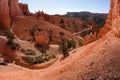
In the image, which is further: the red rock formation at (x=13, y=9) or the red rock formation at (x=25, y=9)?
the red rock formation at (x=25, y=9)

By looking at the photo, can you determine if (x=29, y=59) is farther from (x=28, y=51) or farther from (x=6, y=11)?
(x=6, y=11)

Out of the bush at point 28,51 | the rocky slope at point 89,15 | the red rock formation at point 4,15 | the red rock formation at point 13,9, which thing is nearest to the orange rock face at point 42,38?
the bush at point 28,51

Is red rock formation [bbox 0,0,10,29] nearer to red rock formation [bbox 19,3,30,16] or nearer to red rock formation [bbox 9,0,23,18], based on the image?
red rock formation [bbox 9,0,23,18]

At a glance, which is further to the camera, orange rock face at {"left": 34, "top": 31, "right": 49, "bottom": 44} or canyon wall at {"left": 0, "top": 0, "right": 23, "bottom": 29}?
canyon wall at {"left": 0, "top": 0, "right": 23, "bottom": 29}

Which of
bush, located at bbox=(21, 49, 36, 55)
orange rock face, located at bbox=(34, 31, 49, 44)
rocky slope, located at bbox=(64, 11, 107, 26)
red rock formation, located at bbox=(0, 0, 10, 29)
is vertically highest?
red rock formation, located at bbox=(0, 0, 10, 29)

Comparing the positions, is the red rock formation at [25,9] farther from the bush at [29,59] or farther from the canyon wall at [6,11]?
the bush at [29,59]

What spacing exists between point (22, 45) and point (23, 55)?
14.9 feet

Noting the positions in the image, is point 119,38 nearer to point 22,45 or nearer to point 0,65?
point 0,65

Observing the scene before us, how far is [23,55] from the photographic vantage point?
111 feet

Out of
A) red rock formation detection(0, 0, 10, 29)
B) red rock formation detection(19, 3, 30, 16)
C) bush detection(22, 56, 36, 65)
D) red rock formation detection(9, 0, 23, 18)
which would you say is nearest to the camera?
bush detection(22, 56, 36, 65)

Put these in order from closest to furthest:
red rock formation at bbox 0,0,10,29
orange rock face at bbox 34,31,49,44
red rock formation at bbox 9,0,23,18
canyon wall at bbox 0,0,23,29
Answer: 1. orange rock face at bbox 34,31,49,44
2. red rock formation at bbox 0,0,10,29
3. canyon wall at bbox 0,0,23,29
4. red rock formation at bbox 9,0,23,18

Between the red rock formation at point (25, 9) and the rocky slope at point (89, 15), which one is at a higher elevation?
the red rock formation at point (25, 9)

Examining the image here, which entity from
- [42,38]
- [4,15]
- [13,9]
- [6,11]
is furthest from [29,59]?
[13,9]

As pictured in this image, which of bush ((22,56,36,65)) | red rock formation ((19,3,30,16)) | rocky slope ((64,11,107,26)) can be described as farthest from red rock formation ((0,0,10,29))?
rocky slope ((64,11,107,26))
